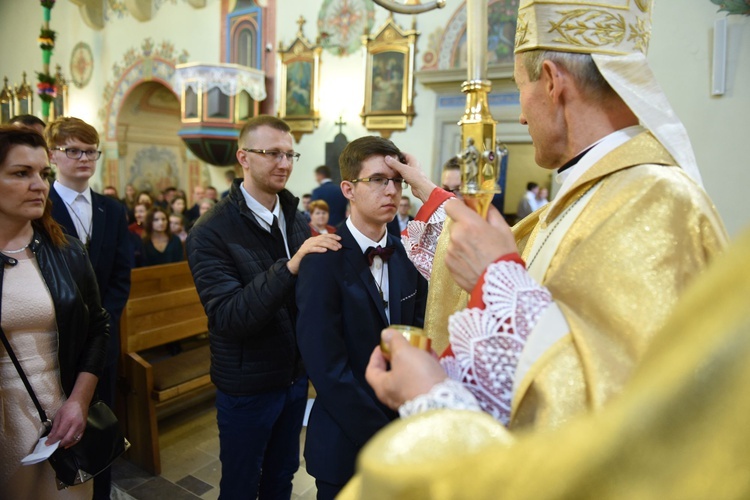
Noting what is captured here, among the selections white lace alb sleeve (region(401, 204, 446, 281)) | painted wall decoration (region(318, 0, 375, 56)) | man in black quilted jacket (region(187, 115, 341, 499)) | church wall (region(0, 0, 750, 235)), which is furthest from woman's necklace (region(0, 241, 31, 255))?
painted wall decoration (region(318, 0, 375, 56))

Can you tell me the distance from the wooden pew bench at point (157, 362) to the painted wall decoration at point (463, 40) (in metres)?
5.70

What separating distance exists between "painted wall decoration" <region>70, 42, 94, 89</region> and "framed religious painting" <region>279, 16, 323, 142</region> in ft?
18.6

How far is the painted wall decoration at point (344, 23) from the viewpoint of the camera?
8383 mm

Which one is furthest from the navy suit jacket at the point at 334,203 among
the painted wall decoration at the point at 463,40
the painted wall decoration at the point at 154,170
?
the painted wall decoration at the point at 154,170

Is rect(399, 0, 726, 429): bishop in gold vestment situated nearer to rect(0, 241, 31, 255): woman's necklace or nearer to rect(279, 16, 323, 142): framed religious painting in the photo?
rect(0, 241, 31, 255): woman's necklace

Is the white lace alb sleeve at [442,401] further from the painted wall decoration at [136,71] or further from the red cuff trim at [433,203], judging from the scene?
the painted wall decoration at [136,71]

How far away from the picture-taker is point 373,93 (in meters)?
8.43

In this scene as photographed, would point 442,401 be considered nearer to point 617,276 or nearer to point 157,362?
point 617,276

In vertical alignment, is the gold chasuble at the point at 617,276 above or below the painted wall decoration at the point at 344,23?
below

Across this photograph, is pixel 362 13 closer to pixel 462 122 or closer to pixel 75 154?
pixel 75 154

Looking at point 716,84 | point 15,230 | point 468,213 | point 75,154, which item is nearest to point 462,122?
point 468,213

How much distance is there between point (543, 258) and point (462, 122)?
0.35 m

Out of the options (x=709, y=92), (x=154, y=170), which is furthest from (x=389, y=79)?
(x=154, y=170)

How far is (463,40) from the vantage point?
752 centimetres
